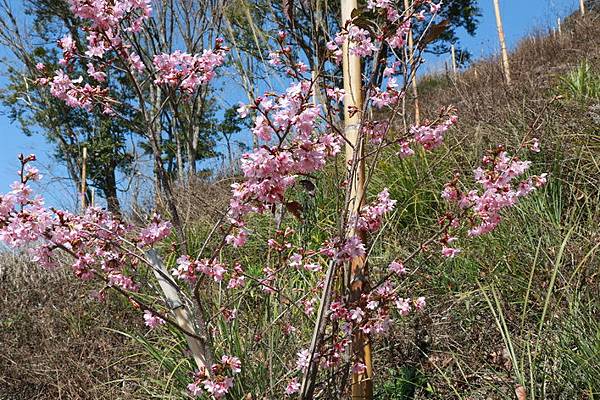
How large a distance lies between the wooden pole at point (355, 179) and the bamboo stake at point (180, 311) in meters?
0.55

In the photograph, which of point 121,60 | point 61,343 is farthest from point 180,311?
point 61,343

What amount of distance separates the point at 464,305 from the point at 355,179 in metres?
1.25

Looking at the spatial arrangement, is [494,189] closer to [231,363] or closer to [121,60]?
[231,363]

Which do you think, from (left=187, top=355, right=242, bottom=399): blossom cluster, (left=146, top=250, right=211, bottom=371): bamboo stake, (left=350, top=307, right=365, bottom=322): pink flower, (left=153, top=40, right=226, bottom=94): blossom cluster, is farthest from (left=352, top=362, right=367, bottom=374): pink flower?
(left=153, top=40, right=226, bottom=94): blossom cluster

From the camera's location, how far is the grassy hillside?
6.49ft

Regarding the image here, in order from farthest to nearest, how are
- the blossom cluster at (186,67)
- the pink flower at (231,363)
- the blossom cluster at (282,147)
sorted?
the blossom cluster at (186,67), the pink flower at (231,363), the blossom cluster at (282,147)

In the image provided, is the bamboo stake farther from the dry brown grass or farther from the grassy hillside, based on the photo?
the dry brown grass

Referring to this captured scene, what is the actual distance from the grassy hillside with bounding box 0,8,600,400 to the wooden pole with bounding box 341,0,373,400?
Answer: 11.4 inches

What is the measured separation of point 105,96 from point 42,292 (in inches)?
114

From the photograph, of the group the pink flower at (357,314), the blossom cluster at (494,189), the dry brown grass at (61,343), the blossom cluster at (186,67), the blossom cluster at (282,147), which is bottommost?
the dry brown grass at (61,343)

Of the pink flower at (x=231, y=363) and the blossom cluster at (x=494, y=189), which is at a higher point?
the blossom cluster at (x=494, y=189)

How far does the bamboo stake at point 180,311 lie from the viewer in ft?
6.21

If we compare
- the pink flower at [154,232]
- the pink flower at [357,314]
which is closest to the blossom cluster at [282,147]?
the pink flower at [357,314]

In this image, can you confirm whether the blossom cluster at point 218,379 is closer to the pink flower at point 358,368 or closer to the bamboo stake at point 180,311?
the bamboo stake at point 180,311
